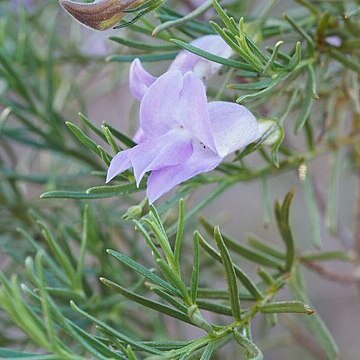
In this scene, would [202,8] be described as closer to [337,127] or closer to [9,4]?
[337,127]

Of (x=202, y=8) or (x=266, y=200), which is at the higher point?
(x=202, y=8)

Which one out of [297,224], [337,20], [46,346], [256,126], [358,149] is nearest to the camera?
[46,346]

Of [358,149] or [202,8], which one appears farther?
[358,149]

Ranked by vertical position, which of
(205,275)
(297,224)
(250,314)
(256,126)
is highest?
(256,126)

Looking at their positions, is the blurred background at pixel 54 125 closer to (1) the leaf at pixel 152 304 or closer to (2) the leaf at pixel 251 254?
(2) the leaf at pixel 251 254

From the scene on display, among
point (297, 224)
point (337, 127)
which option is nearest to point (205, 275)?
point (337, 127)

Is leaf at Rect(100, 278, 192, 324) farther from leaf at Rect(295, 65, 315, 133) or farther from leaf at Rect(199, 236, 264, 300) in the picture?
leaf at Rect(295, 65, 315, 133)

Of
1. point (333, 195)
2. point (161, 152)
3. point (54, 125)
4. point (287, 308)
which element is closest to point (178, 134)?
point (161, 152)
